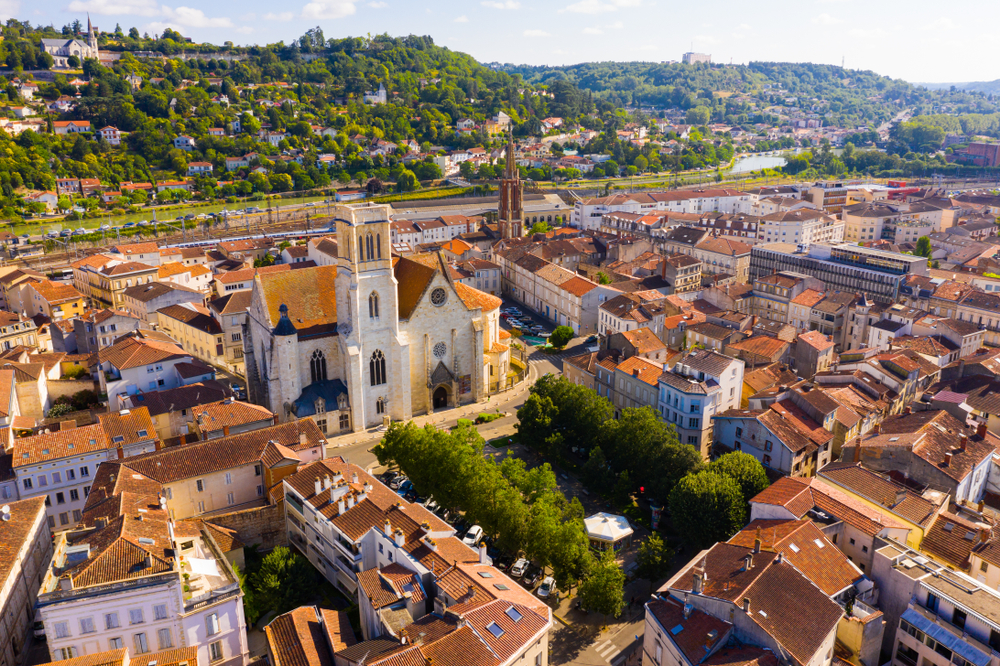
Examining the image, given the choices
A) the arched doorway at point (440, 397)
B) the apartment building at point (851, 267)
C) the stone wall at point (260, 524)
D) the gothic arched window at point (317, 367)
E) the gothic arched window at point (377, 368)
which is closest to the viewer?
the stone wall at point (260, 524)

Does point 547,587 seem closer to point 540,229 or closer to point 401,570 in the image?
point 401,570

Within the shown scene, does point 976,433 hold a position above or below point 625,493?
above

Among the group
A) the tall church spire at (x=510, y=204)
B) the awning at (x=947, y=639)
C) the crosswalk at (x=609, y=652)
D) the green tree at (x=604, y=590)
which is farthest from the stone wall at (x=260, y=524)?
the tall church spire at (x=510, y=204)

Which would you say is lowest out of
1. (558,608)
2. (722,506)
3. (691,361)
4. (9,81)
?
(558,608)

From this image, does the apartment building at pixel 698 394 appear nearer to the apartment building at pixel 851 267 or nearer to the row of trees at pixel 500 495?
the row of trees at pixel 500 495

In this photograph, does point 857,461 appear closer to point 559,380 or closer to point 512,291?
point 559,380

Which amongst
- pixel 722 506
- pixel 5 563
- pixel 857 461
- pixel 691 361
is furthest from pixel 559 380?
pixel 5 563

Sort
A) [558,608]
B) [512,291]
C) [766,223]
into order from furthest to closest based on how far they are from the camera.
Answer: [766,223] < [512,291] < [558,608]
